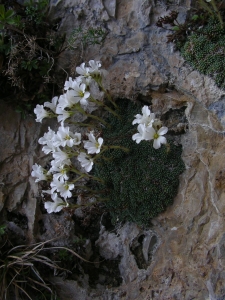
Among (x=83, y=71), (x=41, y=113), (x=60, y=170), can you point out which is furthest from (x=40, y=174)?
(x=83, y=71)

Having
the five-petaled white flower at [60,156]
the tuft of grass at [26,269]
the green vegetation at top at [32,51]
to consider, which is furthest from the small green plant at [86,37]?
the tuft of grass at [26,269]

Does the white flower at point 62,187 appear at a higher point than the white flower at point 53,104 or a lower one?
lower

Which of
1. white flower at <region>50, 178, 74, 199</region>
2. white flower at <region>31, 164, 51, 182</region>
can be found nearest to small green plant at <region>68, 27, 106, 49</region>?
white flower at <region>31, 164, 51, 182</region>

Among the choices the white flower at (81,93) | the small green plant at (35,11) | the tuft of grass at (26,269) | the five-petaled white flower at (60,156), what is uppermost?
the small green plant at (35,11)

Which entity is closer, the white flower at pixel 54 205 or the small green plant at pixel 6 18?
the white flower at pixel 54 205

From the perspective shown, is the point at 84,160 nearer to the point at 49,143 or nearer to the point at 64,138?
the point at 64,138

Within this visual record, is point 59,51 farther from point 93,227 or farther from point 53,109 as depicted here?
point 93,227

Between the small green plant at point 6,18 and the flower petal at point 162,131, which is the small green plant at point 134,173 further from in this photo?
the small green plant at point 6,18
